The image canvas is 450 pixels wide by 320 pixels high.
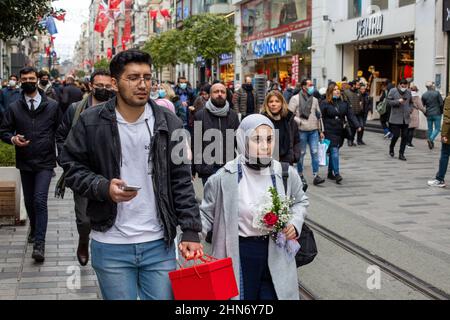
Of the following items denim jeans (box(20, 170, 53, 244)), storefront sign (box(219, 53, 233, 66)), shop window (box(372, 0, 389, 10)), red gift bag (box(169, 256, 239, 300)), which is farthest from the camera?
storefront sign (box(219, 53, 233, 66))

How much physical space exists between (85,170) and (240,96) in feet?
50.8

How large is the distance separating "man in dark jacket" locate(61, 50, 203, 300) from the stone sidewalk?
7.68 feet

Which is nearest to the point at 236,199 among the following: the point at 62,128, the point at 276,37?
the point at 62,128

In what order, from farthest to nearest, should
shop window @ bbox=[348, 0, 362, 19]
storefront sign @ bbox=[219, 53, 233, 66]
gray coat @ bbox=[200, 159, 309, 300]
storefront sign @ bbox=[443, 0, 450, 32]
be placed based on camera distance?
storefront sign @ bbox=[219, 53, 233, 66], shop window @ bbox=[348, 0, 362, 19], storefront sign @ bbox=[443, 0, 450, 32], gray coat @ bbox=[200, 159, 309, 300]

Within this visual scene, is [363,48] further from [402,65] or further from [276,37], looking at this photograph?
[276,37]

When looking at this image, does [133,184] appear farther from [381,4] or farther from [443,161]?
[381,4]

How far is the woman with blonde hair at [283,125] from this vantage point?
887cm

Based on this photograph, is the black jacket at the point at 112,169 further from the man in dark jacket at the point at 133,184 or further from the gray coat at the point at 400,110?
Result: the gray coat at the point at 400,110

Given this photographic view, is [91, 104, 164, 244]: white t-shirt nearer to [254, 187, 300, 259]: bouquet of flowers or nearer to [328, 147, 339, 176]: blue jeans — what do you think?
[254, 187, 300, 259]: bouquet of flowers

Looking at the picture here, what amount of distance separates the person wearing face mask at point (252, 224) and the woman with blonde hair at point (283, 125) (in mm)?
4378

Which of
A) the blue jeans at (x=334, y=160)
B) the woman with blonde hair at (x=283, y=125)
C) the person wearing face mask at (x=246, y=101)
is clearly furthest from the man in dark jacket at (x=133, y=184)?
the person wearing face mask at (x=246, y=101)

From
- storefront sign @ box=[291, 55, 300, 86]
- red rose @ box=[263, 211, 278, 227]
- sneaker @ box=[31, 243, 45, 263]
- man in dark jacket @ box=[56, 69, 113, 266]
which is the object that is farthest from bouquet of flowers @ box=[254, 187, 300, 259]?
storefront sign @ box=[291, 55, 300, 86]

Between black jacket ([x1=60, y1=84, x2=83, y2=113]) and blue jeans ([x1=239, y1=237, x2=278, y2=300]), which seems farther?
black jacket ([x1=60, y1=84, x2=83, y2=113])

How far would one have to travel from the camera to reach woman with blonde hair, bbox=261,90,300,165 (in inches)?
349
